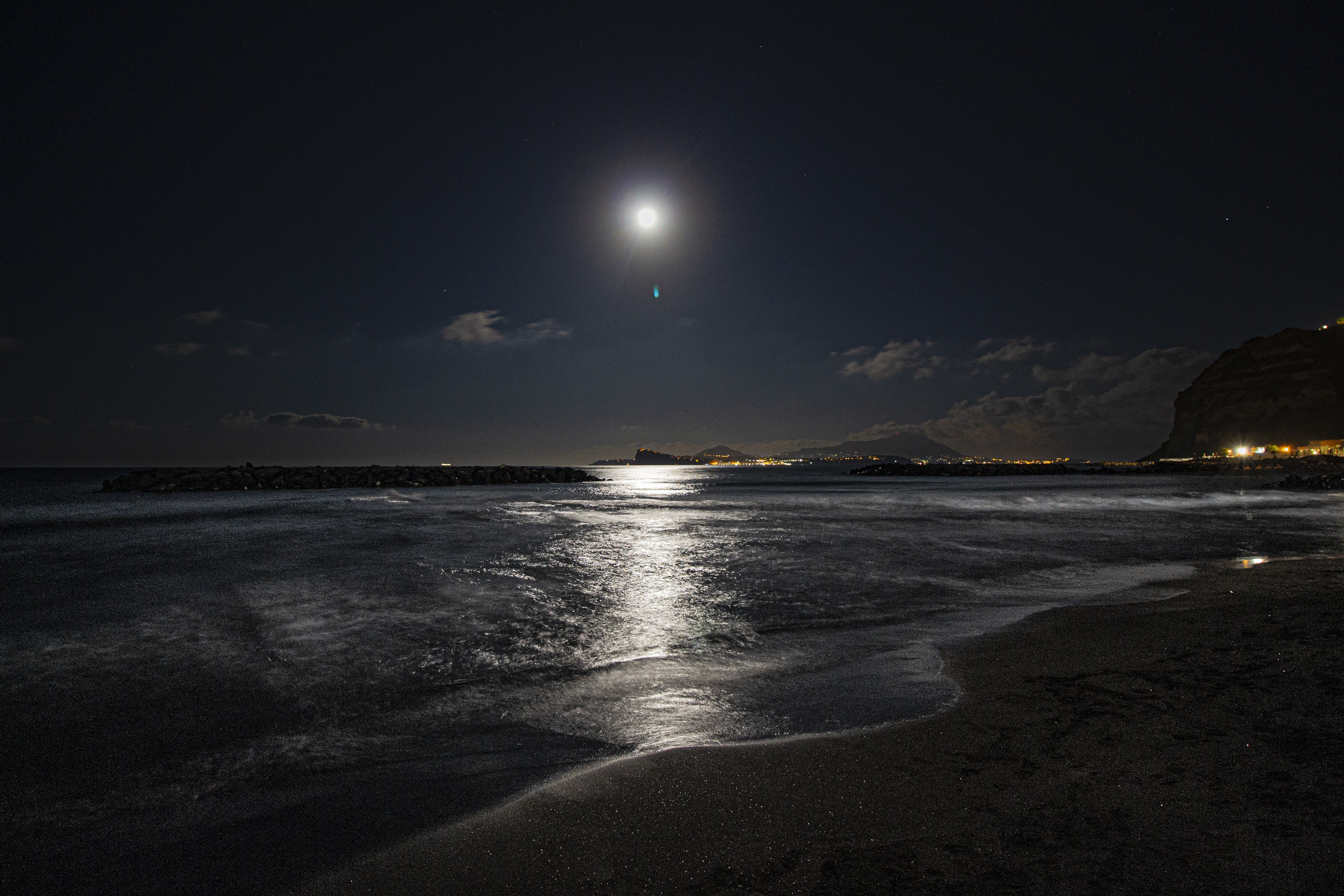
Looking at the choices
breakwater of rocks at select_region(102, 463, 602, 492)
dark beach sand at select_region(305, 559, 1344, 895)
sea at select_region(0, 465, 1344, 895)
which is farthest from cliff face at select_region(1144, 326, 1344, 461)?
dark beach sand at select_region(305, 559, 1344, 895)

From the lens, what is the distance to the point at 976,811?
2.44 m

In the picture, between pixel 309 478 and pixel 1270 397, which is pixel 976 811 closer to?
pixel 309 478

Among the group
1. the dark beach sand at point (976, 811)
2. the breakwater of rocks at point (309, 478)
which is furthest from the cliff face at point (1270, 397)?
the dark beach sand at point (976, 811)

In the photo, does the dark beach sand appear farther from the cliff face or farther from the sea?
the cliff face

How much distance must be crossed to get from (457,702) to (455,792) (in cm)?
142

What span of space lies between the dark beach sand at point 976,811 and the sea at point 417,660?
36cm

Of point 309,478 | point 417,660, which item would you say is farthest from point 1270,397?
point 417,660

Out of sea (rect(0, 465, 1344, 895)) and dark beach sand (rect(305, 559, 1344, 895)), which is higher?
dark beach sand (rect(305, 559, 1344, 895))

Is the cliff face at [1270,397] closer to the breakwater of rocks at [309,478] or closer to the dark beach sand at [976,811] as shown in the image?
the breakwater of rocks at [309,478]

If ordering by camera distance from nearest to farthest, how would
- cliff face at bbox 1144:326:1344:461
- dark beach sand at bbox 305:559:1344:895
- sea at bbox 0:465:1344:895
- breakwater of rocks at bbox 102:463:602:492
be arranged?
1. dark beach sand at bbox 305:559:1344:895
2. sea at bbox 0:465:1344:895
3. breakwater of rocks at bbox 102:463:602:492
4. cliff face at bbox 1144:326:1344:461

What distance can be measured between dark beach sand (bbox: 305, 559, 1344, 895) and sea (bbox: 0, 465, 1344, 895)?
0.36 metres

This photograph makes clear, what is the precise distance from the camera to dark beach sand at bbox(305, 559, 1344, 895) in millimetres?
2059

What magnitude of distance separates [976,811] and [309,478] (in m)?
55.0

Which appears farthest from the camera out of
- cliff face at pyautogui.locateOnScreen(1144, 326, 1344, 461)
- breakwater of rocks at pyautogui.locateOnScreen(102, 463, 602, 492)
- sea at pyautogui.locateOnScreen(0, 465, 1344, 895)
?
cliff face at pyautogui.locateOnScreen(1144, 326, 1344, 461)
